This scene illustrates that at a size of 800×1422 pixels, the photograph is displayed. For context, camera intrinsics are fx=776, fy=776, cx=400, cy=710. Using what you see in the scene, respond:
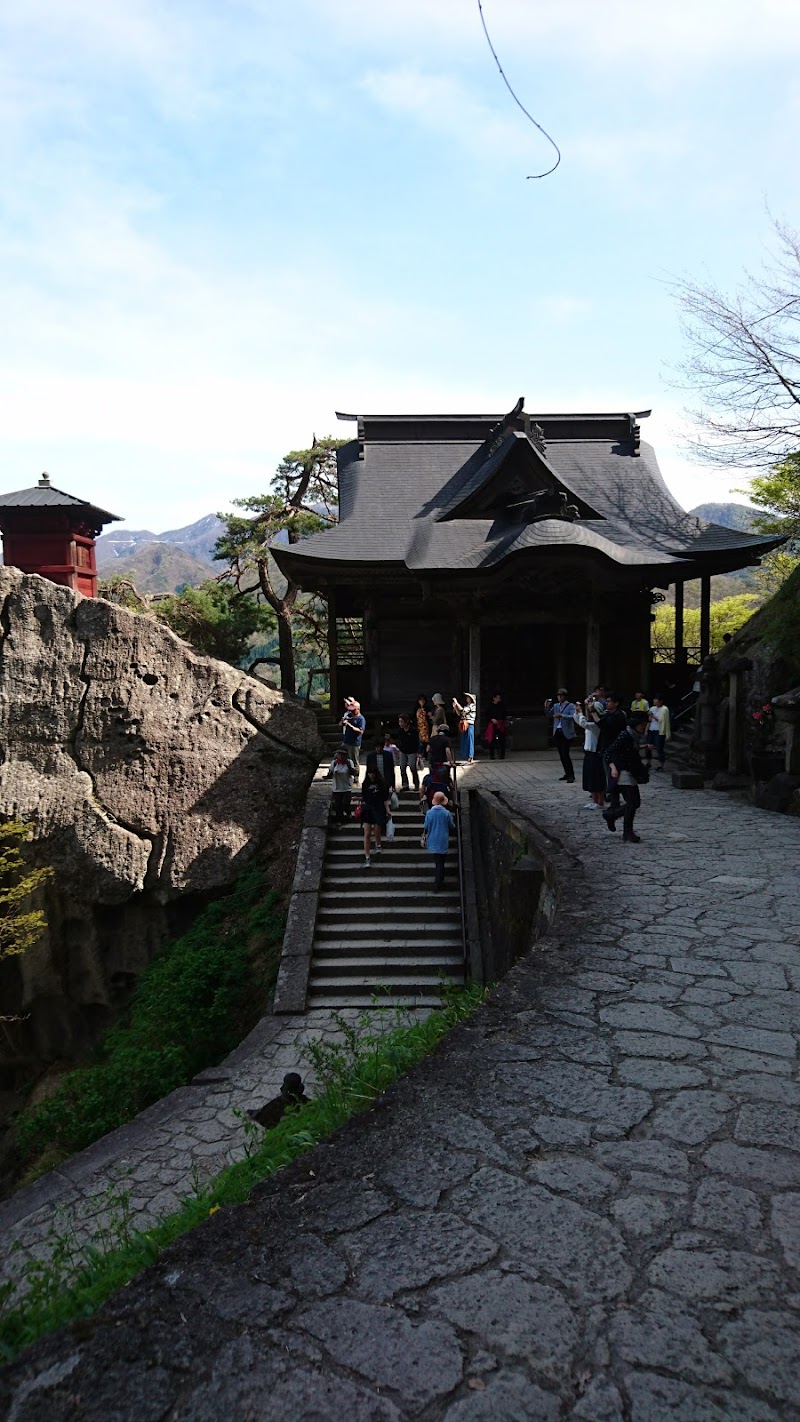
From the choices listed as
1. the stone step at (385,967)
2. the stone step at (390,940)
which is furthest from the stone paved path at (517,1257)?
the stone step at (390,940)

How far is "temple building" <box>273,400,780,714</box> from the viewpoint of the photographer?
17688mm

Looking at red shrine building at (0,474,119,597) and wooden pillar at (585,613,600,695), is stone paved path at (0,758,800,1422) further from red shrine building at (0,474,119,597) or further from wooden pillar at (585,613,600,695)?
red shrine building at (0,474,119,597)

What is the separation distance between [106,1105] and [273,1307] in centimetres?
921

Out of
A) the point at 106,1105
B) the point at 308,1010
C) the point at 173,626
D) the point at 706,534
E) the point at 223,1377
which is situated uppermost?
the point at 706,534

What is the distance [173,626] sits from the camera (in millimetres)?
23469

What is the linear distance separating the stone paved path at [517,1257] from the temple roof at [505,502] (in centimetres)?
1329

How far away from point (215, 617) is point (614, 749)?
17.1 meters

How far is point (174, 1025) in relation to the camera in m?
11.5

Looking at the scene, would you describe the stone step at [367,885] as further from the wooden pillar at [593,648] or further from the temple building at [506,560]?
the wooden pillar at [593,648]

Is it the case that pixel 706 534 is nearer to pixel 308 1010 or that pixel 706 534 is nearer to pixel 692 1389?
pixel 308 1010

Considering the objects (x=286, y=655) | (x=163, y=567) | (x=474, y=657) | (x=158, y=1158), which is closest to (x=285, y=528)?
(x=286, y=655)

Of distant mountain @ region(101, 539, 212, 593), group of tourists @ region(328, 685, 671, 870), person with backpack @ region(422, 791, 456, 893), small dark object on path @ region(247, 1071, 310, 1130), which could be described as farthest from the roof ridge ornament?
distant mountain @ region(101, 539, 212, 593)

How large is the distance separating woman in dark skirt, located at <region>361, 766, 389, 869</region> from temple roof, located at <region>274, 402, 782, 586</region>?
261 inches

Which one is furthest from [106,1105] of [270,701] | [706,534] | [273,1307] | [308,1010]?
[706,534]
